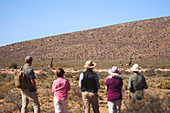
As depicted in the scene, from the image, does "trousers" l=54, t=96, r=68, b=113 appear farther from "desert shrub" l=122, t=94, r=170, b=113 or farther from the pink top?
"desert shrub" l=122, t=94, r=170, b=113

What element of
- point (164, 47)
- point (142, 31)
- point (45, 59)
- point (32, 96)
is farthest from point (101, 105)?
point (142, 31)

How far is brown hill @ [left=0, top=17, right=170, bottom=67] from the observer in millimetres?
56969

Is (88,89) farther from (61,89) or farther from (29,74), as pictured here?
(29,74)

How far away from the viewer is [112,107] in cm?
630

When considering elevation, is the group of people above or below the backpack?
below

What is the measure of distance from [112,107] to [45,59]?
→ 60.3 meters

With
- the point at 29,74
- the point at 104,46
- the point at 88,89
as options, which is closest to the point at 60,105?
the point at 88,89

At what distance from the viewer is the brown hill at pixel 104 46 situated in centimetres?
5697

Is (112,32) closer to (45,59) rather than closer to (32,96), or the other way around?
(45,59)

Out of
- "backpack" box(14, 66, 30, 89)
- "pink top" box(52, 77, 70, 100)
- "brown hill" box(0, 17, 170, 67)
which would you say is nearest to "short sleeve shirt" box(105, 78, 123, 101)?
"pink top" box(52, 77, 70, 100)

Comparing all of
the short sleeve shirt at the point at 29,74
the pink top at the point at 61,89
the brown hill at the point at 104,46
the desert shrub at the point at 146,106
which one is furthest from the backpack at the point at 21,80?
the brown hill at the point at 104,46

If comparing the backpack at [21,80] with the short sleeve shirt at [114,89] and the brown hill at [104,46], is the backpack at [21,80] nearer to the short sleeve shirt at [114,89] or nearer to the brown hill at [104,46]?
the short sleeve shirt at [114,89]

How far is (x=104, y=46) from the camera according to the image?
217 feet

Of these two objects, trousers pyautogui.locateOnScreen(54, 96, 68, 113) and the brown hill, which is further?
the brown hill
